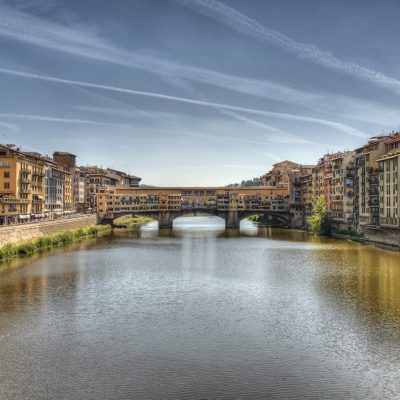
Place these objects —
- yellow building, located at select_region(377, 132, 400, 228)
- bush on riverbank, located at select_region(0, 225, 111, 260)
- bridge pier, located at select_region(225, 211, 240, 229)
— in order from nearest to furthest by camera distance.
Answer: bush on riverbank, located at select_region(0, 225, 111, 260)
yellow building, located at select_region(377, 132, 400, 228)
bridge pier, located at select_region(225, 211, 240, 229)

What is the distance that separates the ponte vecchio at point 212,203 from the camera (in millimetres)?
132375

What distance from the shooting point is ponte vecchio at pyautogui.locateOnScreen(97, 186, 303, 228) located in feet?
434

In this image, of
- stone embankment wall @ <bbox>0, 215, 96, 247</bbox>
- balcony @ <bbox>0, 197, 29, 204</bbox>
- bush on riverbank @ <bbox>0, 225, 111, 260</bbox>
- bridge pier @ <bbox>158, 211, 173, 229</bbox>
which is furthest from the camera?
bridge pier @ <bbox>158, 211, 173, 229</bbox>

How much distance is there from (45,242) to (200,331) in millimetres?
51034

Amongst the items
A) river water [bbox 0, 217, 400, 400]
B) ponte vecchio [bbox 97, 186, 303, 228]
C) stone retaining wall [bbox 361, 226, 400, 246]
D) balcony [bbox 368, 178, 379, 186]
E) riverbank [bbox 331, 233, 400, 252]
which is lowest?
river water [bbox 0, 217, 400, 400]

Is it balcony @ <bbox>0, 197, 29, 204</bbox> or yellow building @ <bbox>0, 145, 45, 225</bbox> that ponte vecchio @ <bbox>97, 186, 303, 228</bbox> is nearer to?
yellow building @ <bbox>0, 145, 45, 225</bbox>

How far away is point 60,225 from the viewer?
9106cm

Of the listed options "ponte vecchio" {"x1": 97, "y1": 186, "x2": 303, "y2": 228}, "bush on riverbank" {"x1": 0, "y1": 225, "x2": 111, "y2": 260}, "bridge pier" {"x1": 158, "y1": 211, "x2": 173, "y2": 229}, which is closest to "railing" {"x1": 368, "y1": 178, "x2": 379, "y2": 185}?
"ponte vecchio" {"x1": 97, "y1": 186, "x2": 303, "y2": 228}

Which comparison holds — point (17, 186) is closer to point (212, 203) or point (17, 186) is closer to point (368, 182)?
point (212, 203)

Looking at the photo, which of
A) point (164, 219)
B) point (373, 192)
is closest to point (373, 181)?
point (373, 192)

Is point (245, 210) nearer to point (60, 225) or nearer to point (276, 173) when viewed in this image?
point (276, 173)

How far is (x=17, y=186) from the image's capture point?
298 ft

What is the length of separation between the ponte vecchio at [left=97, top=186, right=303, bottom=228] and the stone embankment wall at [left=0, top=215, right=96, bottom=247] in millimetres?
25175

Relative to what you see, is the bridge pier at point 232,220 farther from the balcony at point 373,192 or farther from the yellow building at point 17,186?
the balcony at point 373,192
